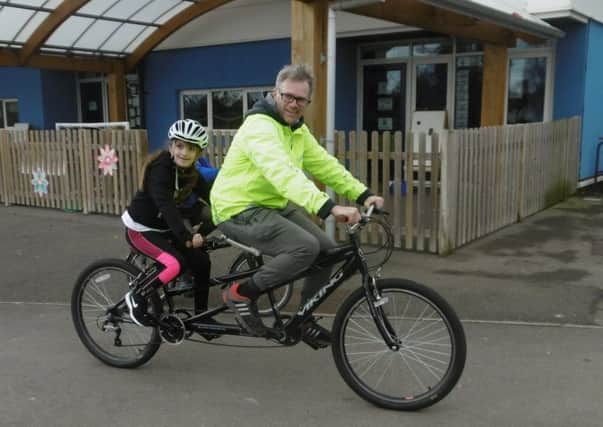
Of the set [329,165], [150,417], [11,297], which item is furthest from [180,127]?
[11,297]

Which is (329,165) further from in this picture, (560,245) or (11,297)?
(560,245)

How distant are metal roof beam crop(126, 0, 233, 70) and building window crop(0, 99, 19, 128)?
411 centimetres

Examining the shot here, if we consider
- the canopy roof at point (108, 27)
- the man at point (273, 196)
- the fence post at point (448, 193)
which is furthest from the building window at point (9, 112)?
the man at point (273, 196)

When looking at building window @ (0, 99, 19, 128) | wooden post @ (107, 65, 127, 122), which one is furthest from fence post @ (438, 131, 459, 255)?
building window @ (0, 99, 19, 128)

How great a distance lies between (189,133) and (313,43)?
332 cm

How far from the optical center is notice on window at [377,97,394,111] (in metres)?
→ 13.9

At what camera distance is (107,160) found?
32.4 ft

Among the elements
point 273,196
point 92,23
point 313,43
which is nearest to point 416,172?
point 313,43

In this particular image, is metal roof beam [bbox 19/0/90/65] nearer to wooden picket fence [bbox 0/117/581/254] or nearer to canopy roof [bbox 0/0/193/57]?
canopy roof [bbox 0/0/193/57]

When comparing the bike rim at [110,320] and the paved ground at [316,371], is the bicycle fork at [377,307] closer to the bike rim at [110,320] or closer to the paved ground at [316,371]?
the paved ground at [316,371]

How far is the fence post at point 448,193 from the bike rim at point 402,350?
343cm

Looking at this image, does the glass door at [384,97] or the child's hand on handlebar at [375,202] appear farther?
the glass door at [384,97]

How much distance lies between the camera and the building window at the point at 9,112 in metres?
17.7

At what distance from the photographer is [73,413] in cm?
357
